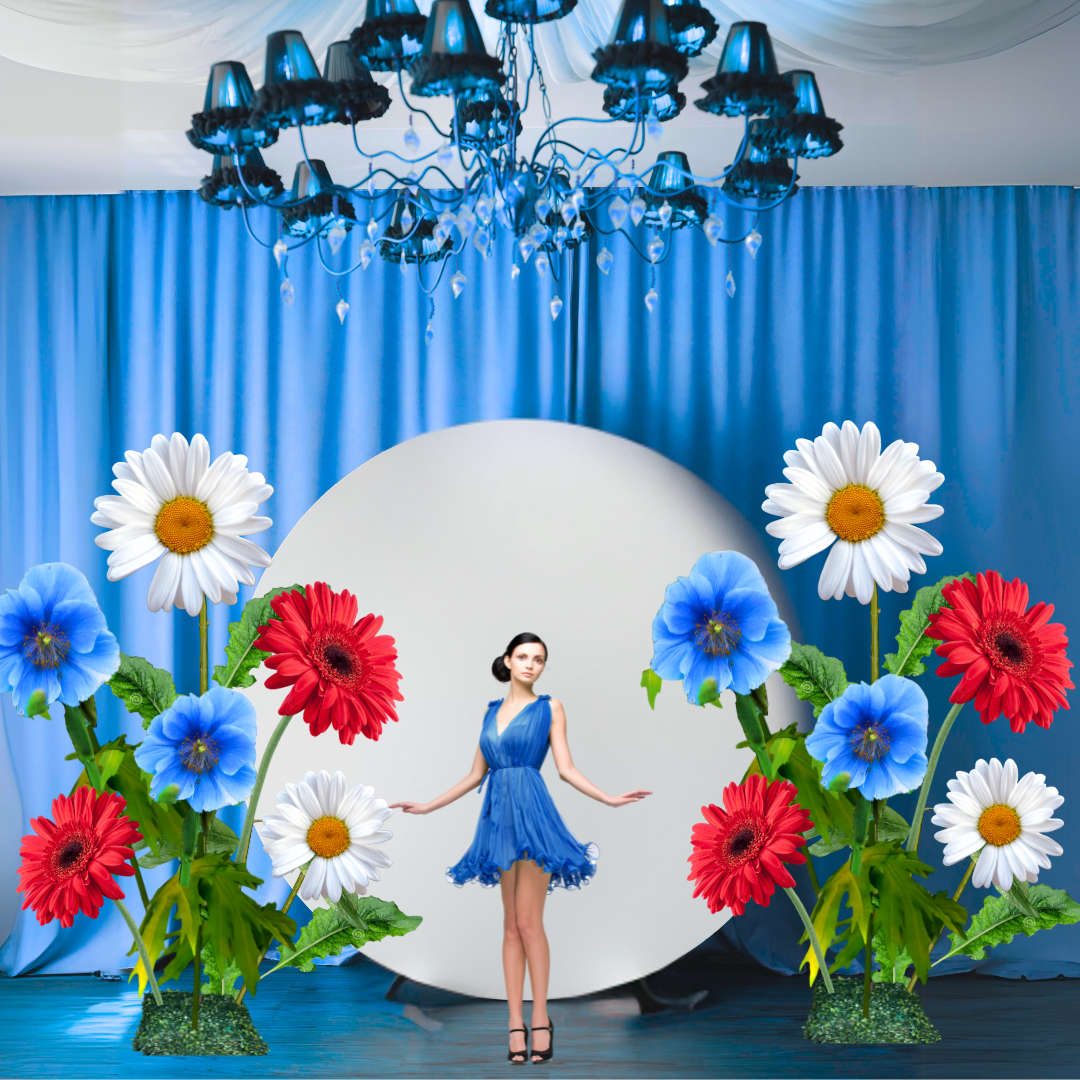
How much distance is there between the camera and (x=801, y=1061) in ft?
6.29

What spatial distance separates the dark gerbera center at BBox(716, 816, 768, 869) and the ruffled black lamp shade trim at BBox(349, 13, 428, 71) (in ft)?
3.61

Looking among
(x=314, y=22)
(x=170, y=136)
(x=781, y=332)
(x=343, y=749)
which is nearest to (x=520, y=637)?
(x=343, y=749)

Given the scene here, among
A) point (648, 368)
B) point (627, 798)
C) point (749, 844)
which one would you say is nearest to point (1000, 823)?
point (749, 844)

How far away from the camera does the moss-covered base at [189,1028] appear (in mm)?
1170

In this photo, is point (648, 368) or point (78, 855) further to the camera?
point (648, 368)

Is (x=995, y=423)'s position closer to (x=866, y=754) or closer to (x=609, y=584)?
(x=609, y=584)

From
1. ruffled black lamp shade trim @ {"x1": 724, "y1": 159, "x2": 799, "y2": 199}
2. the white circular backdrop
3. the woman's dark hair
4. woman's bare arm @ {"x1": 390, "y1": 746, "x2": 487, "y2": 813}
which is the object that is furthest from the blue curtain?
ruffled black lamp shade trim @ {"x1": 724, "y1": 159, "x2": 799, "y2": 199}

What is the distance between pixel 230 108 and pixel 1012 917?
5.17 feet

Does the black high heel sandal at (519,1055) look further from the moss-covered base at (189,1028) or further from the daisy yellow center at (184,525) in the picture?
the daisy yellow center at (184,525)

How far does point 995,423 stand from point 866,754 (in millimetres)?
2097

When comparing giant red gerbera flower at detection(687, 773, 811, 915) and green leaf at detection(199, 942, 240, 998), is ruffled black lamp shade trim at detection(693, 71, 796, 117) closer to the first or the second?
giant red gerbera flower at detection(687, 773, 811, 915)

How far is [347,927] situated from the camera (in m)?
1.27

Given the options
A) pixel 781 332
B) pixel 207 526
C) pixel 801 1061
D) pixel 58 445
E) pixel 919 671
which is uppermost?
pixel 781 332

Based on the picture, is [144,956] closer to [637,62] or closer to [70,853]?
[70,853]
